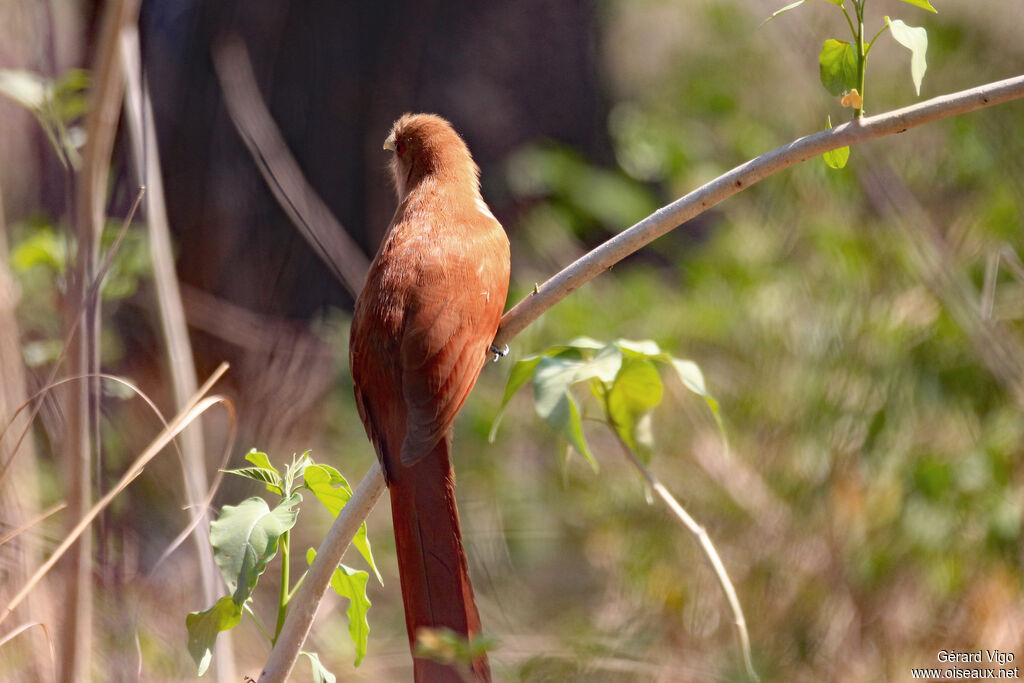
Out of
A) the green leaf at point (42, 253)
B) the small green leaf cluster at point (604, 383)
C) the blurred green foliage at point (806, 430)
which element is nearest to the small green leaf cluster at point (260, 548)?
the small green leaf cluster at point (604, 383)

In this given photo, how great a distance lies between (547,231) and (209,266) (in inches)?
96.9

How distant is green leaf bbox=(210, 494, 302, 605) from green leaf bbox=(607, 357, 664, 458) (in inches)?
23.8

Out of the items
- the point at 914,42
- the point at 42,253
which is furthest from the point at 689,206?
the point at 42,253

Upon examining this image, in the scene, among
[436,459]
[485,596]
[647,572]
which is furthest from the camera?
[485,596]

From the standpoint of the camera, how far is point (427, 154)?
246 centimetres

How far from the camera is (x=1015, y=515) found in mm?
3014

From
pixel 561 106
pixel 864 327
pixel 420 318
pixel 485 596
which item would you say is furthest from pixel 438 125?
pixel 561 106

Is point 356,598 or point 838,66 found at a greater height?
point 838,66

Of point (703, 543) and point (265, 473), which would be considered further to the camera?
point (703, 543)

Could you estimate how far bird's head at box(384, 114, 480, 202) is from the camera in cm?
241

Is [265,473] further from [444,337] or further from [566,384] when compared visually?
[444,337]

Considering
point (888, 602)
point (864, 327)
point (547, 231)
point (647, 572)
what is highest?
point (547, 231)

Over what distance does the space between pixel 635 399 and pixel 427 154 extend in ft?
3.58

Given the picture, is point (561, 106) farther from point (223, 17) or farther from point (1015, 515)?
point (1015, 515)
